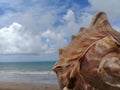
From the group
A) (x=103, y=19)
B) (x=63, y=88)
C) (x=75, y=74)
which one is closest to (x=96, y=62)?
(x=75, y=74)

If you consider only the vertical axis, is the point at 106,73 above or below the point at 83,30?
→ below

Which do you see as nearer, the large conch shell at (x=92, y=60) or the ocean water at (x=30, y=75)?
the large conch shell at (x=92, y=60)

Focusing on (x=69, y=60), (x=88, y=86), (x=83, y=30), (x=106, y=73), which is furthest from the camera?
(x=83, y=30)

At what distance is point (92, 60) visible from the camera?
233 cm

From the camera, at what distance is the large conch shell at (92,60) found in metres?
2.24

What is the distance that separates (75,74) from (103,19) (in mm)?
688

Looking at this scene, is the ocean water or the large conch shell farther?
the ocean water

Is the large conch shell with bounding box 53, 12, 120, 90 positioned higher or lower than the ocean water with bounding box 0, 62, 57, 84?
lower

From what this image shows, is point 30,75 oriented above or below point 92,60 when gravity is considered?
above

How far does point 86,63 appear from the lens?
2.36 metres

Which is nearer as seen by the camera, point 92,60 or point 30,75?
point 92,60

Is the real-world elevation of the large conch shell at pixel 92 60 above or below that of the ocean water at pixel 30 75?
below

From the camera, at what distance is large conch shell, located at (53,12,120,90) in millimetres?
2236

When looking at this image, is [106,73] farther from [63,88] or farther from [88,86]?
[63,88]
